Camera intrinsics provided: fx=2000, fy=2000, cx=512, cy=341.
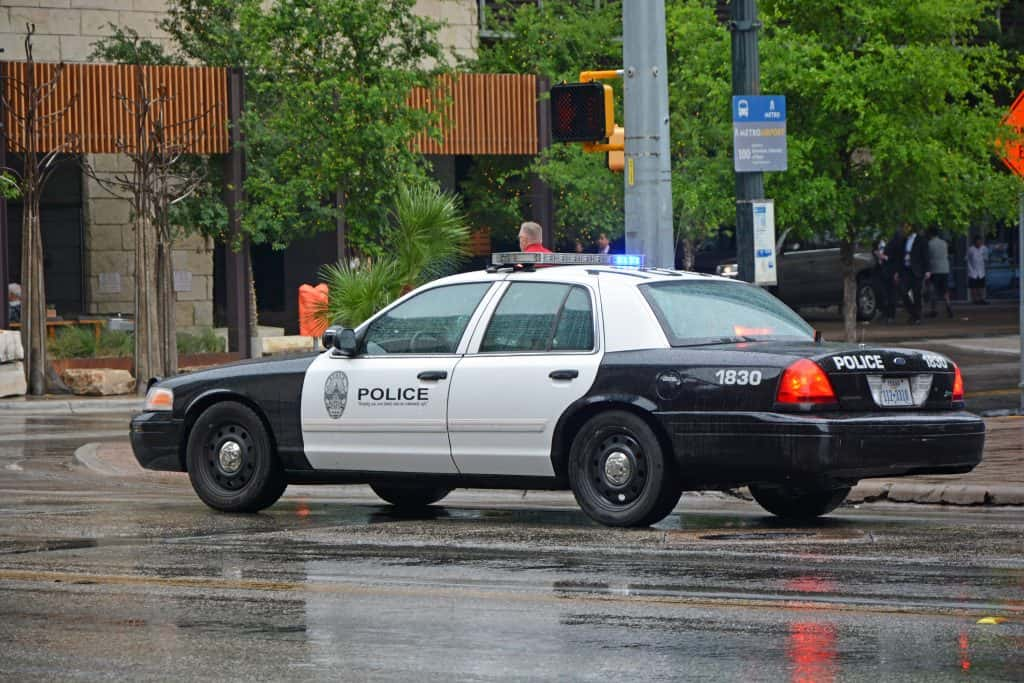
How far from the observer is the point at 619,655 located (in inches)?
279

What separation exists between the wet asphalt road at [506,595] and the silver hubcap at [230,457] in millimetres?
368

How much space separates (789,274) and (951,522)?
27640 mm

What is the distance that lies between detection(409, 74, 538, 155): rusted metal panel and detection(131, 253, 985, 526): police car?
2165cm

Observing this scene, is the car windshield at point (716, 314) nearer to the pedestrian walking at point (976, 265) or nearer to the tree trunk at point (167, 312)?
the tree trunk at point (167, 312)

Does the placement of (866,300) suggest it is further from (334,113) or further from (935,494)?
(935,494)

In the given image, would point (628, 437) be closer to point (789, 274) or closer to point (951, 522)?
point (951, 522)

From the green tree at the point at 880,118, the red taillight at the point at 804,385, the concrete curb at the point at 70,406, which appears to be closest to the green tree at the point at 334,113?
the concrete curb at the point at 70,406

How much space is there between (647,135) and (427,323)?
4.05 meters

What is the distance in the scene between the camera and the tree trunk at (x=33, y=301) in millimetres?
26891

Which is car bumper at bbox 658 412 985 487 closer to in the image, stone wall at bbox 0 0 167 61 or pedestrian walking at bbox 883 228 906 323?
stone wall at bbox 0 0 167 61

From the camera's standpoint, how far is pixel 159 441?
12.9 meters

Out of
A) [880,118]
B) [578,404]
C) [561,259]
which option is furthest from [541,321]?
[880,118]

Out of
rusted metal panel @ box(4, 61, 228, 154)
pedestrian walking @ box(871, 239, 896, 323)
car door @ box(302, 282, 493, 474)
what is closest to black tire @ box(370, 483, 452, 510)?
car door @ box(302, 282, 493, 474)

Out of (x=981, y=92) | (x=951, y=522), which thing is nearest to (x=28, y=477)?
(x=951, y=522)
